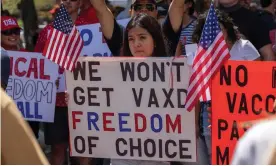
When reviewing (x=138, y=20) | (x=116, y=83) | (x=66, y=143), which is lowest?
(x=66, y=143)

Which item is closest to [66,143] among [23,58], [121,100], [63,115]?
[63,115]

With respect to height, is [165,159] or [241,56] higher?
[241,56]

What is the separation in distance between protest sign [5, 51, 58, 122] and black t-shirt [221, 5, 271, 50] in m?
1.71

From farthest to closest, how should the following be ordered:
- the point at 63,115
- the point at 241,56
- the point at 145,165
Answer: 1. the point at 63,115
2. the point at 241,56
3. the point at 145,165

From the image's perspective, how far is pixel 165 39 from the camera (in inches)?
230

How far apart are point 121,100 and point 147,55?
15.5 inches

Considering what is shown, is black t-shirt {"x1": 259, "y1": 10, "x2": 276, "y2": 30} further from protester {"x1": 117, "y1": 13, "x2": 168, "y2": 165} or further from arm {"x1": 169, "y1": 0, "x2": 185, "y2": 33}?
protester {"x1": 117, "y1": 13, "x2": 168, "y2": 165}

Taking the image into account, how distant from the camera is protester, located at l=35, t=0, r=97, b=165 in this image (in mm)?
6883

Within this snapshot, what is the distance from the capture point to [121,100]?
18.6 ft

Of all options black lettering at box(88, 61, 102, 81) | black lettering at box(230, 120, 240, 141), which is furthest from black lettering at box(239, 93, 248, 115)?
black lettering at box(88, 61, 102, 81)

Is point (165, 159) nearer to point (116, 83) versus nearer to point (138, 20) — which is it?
point (116, 83)

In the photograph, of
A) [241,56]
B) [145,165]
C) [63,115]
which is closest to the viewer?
[145,165]

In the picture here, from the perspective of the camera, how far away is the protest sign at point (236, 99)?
5.34 meters

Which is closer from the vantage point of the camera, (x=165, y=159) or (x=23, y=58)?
(x=165, y=159)
